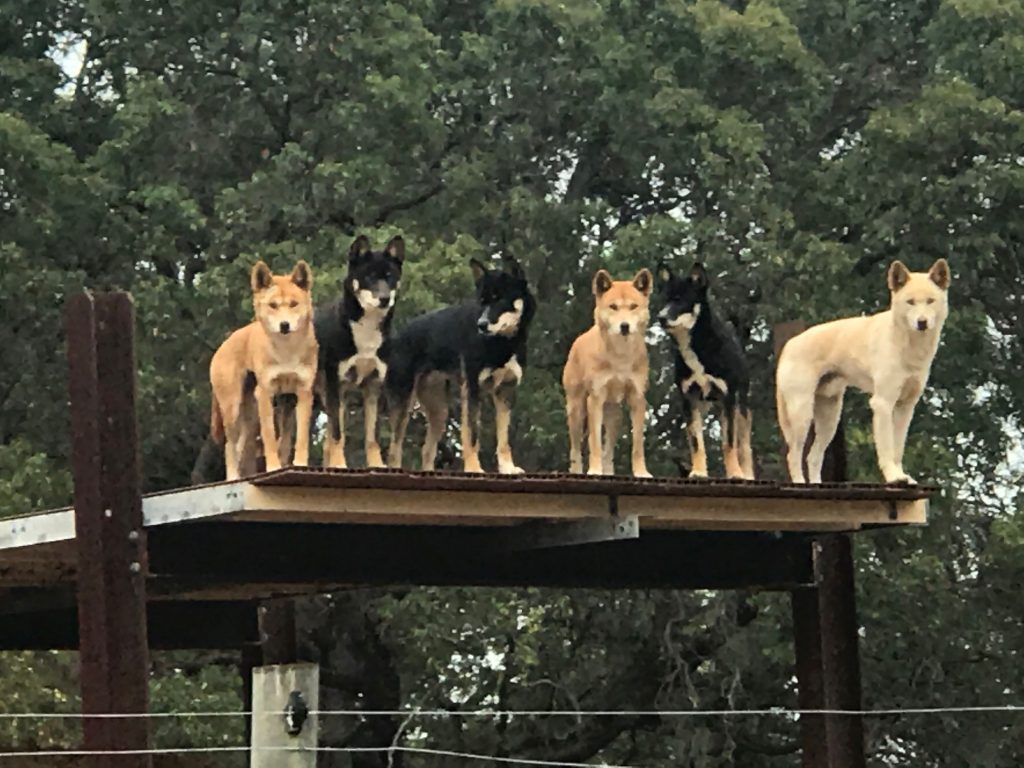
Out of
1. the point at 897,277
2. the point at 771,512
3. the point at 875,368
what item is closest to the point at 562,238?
the point at 875,368

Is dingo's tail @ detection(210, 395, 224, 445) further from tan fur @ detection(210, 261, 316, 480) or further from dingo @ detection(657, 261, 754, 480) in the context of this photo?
dingo @ detection(657, 261, 754, 480)

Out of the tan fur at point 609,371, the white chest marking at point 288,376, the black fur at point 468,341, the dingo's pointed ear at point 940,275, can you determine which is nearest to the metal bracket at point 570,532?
the tan fur at point 609,371

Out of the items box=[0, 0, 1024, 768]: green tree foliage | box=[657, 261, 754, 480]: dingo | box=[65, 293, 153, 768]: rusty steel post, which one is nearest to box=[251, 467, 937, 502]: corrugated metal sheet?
box=[65, 293, 153, 768]: rusty steel post

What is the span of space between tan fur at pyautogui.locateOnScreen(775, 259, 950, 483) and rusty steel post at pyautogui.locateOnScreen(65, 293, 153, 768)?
372 centimetres

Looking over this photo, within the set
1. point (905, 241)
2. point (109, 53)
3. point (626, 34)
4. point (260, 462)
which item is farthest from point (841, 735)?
point (109, 53)

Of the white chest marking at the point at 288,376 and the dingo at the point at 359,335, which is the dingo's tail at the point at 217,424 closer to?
the dingo at the point at 359,335

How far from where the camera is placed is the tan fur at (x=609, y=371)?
10156mm

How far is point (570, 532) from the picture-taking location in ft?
32.0

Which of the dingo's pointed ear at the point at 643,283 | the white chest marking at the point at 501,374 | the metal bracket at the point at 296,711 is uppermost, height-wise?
the dingo's pointed ear at the point at 643,283

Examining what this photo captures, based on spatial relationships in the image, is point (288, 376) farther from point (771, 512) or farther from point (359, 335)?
point (771, 512)

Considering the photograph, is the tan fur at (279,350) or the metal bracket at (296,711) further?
the tan fur at (279,350)

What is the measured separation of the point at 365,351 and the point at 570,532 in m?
1.21

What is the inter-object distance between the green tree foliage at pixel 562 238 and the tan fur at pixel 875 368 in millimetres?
5459

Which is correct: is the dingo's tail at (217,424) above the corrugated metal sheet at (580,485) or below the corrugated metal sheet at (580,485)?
above
